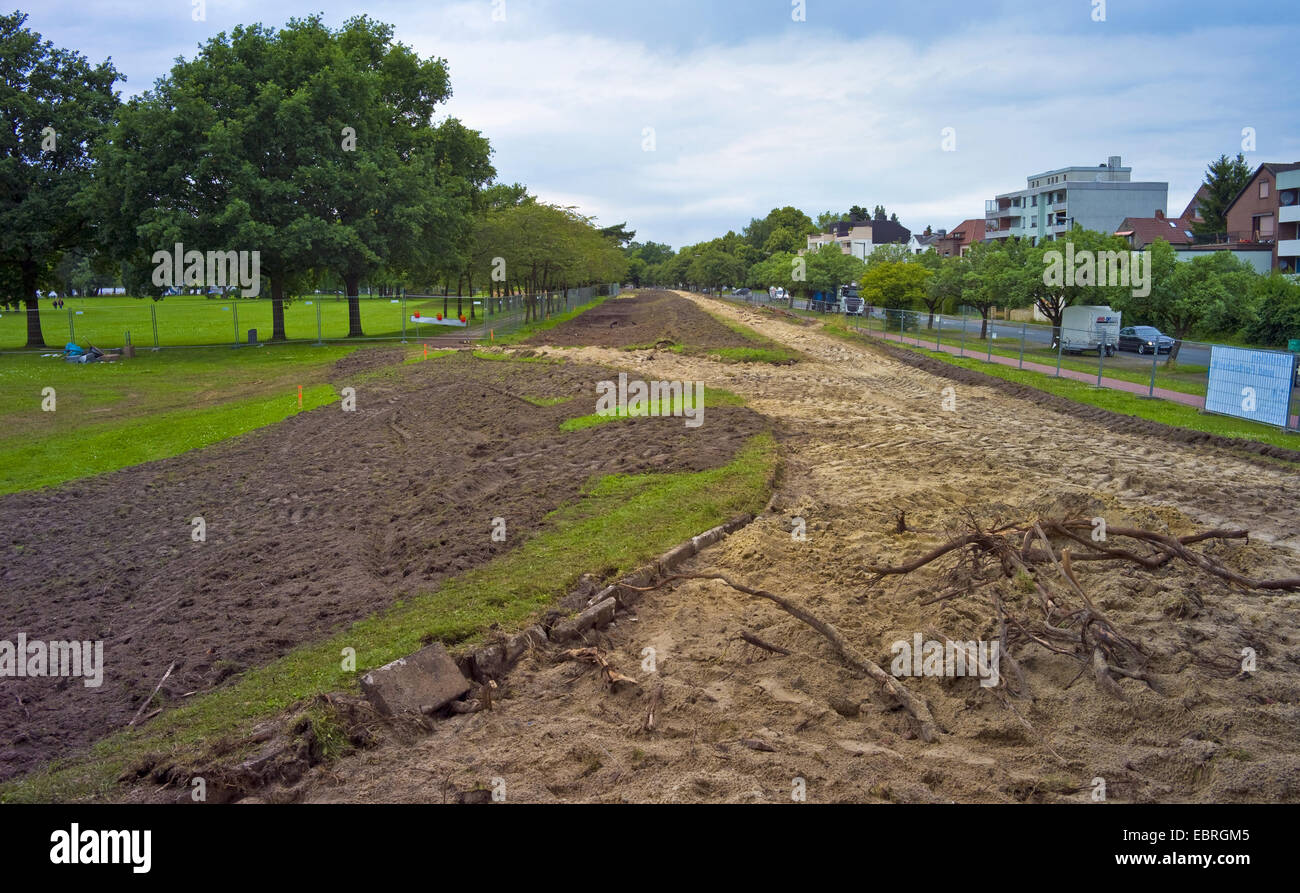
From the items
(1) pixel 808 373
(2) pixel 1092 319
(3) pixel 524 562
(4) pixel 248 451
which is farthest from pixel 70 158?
(2) pixel 1092 319

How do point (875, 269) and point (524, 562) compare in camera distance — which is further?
point (875, 269)

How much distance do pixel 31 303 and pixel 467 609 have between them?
A: 42.3 meters

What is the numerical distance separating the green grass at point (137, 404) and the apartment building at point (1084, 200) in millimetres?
66901

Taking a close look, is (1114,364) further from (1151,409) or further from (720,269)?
(720,269)

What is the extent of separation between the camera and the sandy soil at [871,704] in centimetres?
515

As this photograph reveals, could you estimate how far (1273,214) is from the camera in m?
63.6

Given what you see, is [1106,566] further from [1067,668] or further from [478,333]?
[478,333]

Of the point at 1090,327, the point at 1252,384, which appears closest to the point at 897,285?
the point at 1090,327

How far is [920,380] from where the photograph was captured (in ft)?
94.9

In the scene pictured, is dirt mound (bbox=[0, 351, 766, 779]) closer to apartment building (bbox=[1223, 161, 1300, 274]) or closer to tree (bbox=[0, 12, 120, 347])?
tree (bbox=[0, 12, 120, 347])

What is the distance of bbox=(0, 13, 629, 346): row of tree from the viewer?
114ft

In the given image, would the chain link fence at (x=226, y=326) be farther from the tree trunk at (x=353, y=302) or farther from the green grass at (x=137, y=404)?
the green grass at (x=137, y=404)

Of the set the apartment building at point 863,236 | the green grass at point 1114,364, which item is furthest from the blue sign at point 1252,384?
the apartment building at point 863,236
